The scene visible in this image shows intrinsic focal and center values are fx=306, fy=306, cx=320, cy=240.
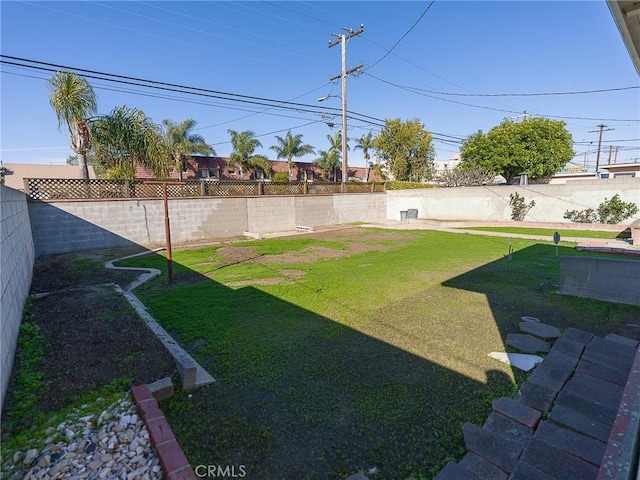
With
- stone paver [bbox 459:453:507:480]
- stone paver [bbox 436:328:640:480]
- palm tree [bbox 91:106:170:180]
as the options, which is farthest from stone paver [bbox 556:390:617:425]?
palm tree [bbox 91:106:170:180]

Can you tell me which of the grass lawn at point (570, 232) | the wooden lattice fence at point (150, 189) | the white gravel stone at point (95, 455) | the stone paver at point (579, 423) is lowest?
the grass lawn at point (570, 232)

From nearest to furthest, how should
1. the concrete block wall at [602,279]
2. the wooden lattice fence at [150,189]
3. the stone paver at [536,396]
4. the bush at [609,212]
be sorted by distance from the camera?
the stone paver at [536,396] < the concrete block wall at [602,279] < the wooden lattice fence at [150,189] < the bush at [609,212]

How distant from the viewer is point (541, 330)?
12.8ft

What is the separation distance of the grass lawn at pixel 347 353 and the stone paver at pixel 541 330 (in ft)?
0.57

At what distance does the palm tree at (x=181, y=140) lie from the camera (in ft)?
82.0

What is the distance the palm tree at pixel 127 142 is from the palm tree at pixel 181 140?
35.1 feet

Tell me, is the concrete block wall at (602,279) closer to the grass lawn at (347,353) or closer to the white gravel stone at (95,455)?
the grass lawn at (347,353)

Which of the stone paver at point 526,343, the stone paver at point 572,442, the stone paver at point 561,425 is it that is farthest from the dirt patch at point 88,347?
the stone paver at point 526,343

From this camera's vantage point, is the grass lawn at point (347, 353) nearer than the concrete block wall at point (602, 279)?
Yes

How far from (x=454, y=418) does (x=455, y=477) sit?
60 cm

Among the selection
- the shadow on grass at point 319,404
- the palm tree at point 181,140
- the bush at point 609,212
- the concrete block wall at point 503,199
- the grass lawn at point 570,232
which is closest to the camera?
the shadow on grass at point 319,404

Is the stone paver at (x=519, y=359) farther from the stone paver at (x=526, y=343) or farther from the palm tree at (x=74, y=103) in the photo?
the palm tree at (x=74, y=103)

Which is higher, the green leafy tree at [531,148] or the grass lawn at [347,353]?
the green leafy tree at [531,148]

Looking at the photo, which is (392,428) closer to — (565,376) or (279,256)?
(565,376)
